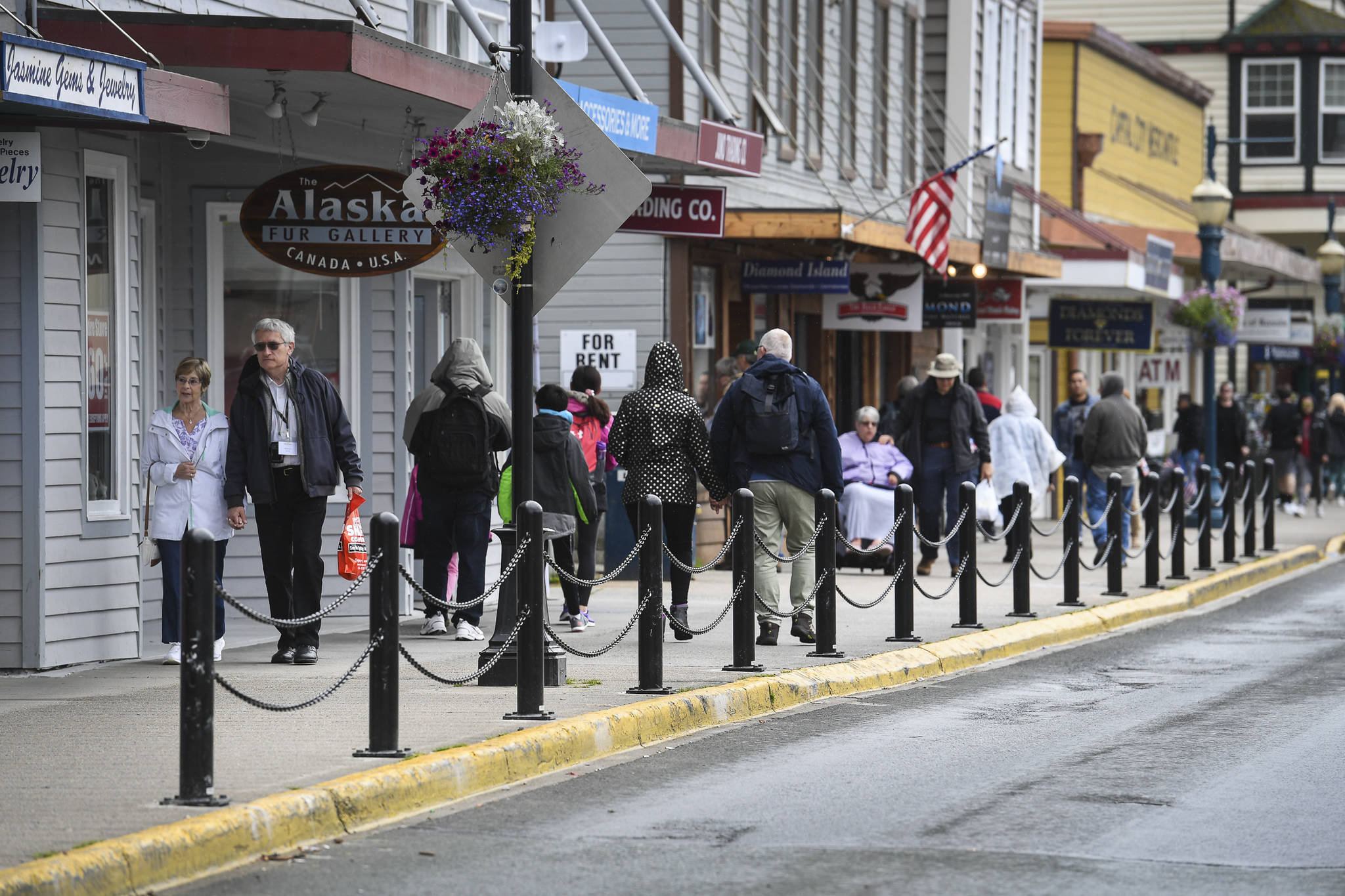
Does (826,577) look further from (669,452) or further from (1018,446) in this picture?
(1018,446)

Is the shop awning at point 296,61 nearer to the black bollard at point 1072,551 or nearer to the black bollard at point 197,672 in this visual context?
the black bollard at point 197,672

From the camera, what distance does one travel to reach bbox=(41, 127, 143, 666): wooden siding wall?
1115 cm

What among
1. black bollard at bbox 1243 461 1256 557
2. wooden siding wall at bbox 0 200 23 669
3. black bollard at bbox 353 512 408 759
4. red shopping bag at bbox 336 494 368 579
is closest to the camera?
black bollard at bbox 353 512 408 759

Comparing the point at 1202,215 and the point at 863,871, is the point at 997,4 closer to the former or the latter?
the point at 1202,215

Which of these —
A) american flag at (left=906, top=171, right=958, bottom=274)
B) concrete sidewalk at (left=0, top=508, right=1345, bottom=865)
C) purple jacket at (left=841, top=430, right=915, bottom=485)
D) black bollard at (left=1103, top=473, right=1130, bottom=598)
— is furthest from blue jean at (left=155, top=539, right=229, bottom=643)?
american flag at (left=906, top=171, right=958, bottom=274)

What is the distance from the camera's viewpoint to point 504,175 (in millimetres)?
9797

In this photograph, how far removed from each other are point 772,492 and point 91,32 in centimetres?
482

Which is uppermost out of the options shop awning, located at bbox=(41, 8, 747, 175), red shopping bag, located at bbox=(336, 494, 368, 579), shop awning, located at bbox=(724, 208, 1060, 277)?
shop awning, located at bbox=(41, 8, 747, 175)

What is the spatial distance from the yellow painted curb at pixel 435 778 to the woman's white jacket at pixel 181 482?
298cm

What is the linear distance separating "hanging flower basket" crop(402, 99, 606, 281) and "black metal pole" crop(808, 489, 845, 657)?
2.98 meters

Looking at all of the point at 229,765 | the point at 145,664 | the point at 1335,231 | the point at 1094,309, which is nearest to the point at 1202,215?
the point at 1094,309

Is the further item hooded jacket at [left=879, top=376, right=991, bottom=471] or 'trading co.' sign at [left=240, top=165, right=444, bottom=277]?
hooded jacket at [left=879, top=376, right=991, bottom=471]

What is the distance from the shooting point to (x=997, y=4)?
28719 mm

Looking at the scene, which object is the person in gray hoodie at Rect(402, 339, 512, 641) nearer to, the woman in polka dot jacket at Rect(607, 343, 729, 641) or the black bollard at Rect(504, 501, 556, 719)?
the woman in polka dot jacket at Rect(607, 343, 729, 641)
